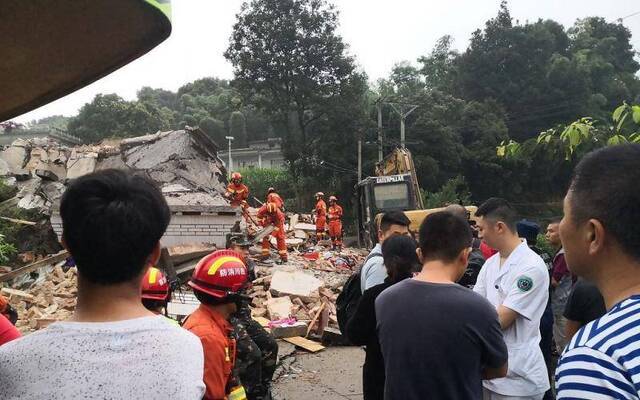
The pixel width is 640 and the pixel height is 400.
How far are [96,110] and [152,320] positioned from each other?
47.3m

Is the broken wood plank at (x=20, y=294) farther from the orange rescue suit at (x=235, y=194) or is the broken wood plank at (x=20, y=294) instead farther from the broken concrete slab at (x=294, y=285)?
the orange rescue suit at (x=235, y=194)

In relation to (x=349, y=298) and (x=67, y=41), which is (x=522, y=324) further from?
(x=67, y=41)

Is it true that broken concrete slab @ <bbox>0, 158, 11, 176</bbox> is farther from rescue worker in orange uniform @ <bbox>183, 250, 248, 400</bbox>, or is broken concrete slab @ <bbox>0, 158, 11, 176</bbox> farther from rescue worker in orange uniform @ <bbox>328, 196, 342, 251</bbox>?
rescue worker in orange uniform @ <bbox>183, 250, 248, 400</bbox>

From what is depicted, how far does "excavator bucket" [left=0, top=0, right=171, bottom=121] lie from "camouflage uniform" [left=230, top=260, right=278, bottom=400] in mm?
1670

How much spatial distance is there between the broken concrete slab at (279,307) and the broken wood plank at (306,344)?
81 centimetres

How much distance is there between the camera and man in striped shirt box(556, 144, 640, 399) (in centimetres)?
114

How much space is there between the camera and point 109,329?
122cm

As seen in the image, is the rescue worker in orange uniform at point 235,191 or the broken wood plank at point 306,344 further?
the rescue worker in orange uniform at point 235,191

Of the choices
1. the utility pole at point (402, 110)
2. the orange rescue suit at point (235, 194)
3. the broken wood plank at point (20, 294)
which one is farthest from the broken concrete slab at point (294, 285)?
the utility pole at point (402, 110)

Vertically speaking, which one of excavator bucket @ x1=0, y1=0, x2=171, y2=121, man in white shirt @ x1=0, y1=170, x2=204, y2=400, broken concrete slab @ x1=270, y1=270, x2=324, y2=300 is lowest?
broken concrete slab @ x1=270, y1=270, x2=324, y2=300

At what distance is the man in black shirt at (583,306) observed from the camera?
10.0 feet

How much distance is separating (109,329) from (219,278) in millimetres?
1465

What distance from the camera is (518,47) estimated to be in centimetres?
4053

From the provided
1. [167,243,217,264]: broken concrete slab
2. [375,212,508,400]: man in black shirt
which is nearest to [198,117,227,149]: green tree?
[167,243,217,264]: broken concrete slab
